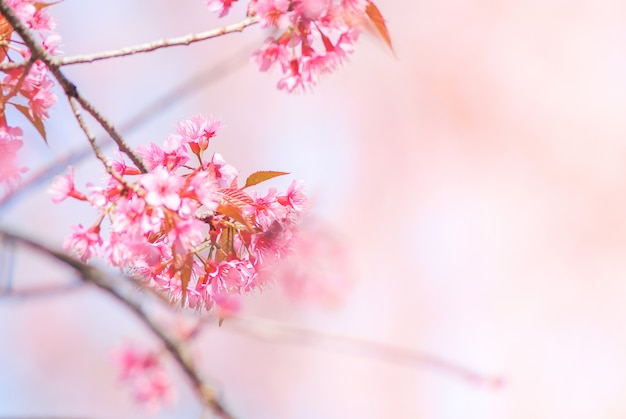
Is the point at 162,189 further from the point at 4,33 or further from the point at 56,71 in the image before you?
the point at 4,33

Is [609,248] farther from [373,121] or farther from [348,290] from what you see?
[348,290]

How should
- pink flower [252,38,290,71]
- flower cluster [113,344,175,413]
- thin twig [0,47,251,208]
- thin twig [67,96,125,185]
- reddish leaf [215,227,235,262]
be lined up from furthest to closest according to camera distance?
flower cluster [113,344,175,413] < thin twig [0,47,251,208] < pink flower [252,38,290,71] < reddish leaf [215,227,235,262] < thin twig [67,96,125,185]

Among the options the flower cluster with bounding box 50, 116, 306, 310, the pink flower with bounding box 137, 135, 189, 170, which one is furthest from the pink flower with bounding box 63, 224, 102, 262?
the pink flower with bounding box 137, 135, 189, 170

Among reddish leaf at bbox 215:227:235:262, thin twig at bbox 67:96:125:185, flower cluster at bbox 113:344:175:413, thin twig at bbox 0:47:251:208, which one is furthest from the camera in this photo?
flower cluster at bbox 113:344:175:413

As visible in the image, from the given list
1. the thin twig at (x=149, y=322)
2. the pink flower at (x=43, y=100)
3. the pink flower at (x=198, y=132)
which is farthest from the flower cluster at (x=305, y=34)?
the thin twig at (x=149, y=322)

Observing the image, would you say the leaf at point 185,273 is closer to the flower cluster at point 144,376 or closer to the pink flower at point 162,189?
the pink flower at point 162,189

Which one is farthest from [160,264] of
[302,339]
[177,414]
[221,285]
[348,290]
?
[177,414]

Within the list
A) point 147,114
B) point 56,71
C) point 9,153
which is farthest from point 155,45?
point 147,114

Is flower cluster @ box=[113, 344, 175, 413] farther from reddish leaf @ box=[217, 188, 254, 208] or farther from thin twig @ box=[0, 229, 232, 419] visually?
reddish leaf @ box=[217, 188, 254, 208]
